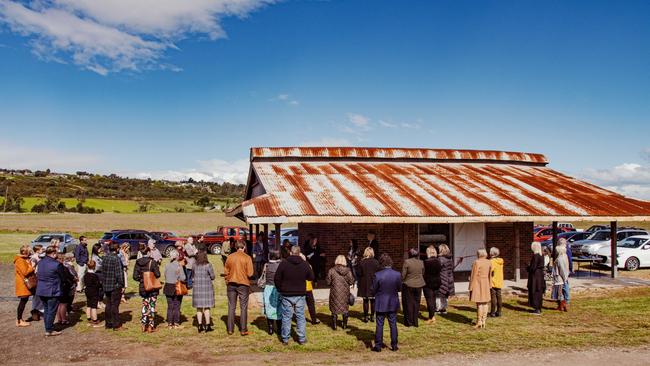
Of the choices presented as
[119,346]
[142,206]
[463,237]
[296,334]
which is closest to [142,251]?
[119,346]

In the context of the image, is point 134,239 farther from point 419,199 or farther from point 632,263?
point 632,263

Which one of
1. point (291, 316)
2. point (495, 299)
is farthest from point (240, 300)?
point (495, 299)

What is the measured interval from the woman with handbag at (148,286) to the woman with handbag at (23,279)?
8.01 feet

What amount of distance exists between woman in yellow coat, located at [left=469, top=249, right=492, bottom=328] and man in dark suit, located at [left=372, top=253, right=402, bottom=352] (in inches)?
88.4

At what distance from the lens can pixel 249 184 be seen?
66.1ft

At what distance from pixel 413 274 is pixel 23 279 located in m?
8.01

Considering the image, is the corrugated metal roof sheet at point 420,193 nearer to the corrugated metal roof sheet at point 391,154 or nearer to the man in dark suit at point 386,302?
the corrugated metal roof sheet at point 391,154

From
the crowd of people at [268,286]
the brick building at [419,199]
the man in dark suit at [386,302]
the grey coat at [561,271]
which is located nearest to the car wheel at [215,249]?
the brick building at [419,199]

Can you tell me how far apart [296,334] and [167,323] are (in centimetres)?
298

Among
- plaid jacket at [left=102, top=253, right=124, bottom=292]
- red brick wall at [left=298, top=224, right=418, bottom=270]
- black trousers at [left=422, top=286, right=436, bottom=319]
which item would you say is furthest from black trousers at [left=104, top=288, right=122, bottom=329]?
red brick wall at [left=298, top=224, right=418, bottom=270]

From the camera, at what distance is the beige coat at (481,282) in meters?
9.96

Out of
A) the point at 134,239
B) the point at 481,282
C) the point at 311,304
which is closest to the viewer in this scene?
the point at 481,282

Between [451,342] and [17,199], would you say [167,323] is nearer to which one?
[451,342]

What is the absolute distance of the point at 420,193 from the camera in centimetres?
1555
